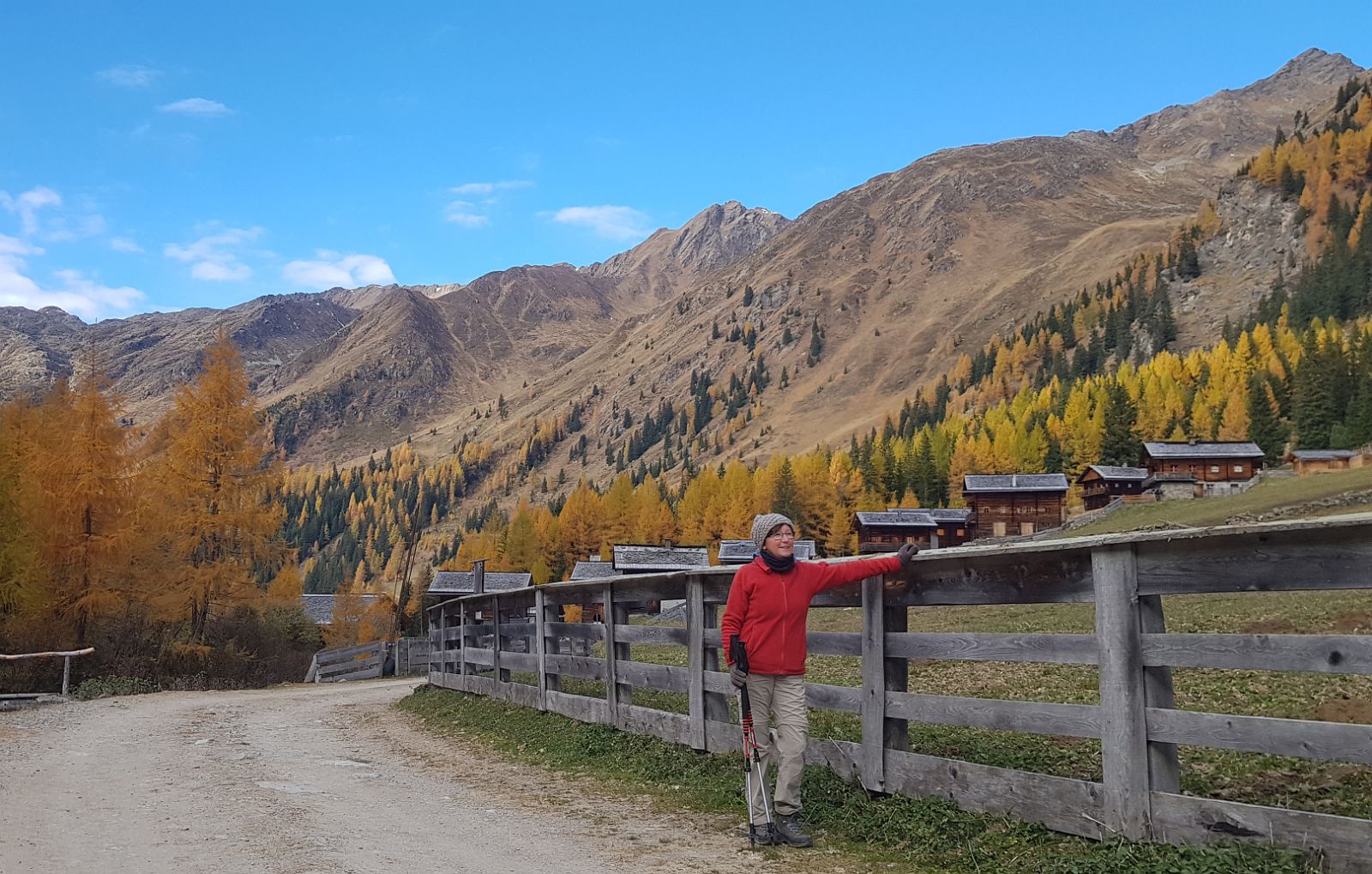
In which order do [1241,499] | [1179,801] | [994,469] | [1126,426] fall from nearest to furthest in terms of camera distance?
[1179,801]
[1241,499]
[1126,426]
[994,469]

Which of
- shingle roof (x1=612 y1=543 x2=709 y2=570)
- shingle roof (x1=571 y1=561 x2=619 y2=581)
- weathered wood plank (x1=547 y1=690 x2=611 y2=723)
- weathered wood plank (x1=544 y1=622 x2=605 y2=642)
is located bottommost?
shingle roof (x1=571 y1=561 x2=619 y2=581)

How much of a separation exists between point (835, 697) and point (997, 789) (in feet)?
6.72

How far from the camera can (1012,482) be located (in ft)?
356

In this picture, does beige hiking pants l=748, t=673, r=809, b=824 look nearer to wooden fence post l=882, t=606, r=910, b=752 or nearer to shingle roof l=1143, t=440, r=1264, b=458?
wooden fence post l=882, t=606, r=910, b=752

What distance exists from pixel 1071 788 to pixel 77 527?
30800 millimetres

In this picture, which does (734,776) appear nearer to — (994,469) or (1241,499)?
(1241,499)

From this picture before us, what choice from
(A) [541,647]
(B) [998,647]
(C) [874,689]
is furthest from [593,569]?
(B) [998,647]

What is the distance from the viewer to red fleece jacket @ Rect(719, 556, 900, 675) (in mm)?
7984

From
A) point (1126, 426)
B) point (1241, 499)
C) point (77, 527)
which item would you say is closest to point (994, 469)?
point (1126, 426)

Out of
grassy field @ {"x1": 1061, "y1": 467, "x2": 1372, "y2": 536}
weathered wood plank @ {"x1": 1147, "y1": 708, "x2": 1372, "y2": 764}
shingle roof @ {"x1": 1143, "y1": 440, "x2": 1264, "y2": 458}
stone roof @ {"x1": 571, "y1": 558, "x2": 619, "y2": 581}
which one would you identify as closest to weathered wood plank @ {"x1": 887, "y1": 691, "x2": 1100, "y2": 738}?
weathered wood plank @ {"x1": 1147, "y1": 708, "x2": 1372, "y2": 764}

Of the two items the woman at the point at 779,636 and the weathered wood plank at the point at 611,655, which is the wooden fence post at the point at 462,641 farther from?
the woman at the point at 779,636

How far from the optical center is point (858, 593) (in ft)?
29.9

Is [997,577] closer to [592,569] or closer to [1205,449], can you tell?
[592,569]

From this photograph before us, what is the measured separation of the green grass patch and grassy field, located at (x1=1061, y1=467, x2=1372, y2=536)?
34530 millimetres
